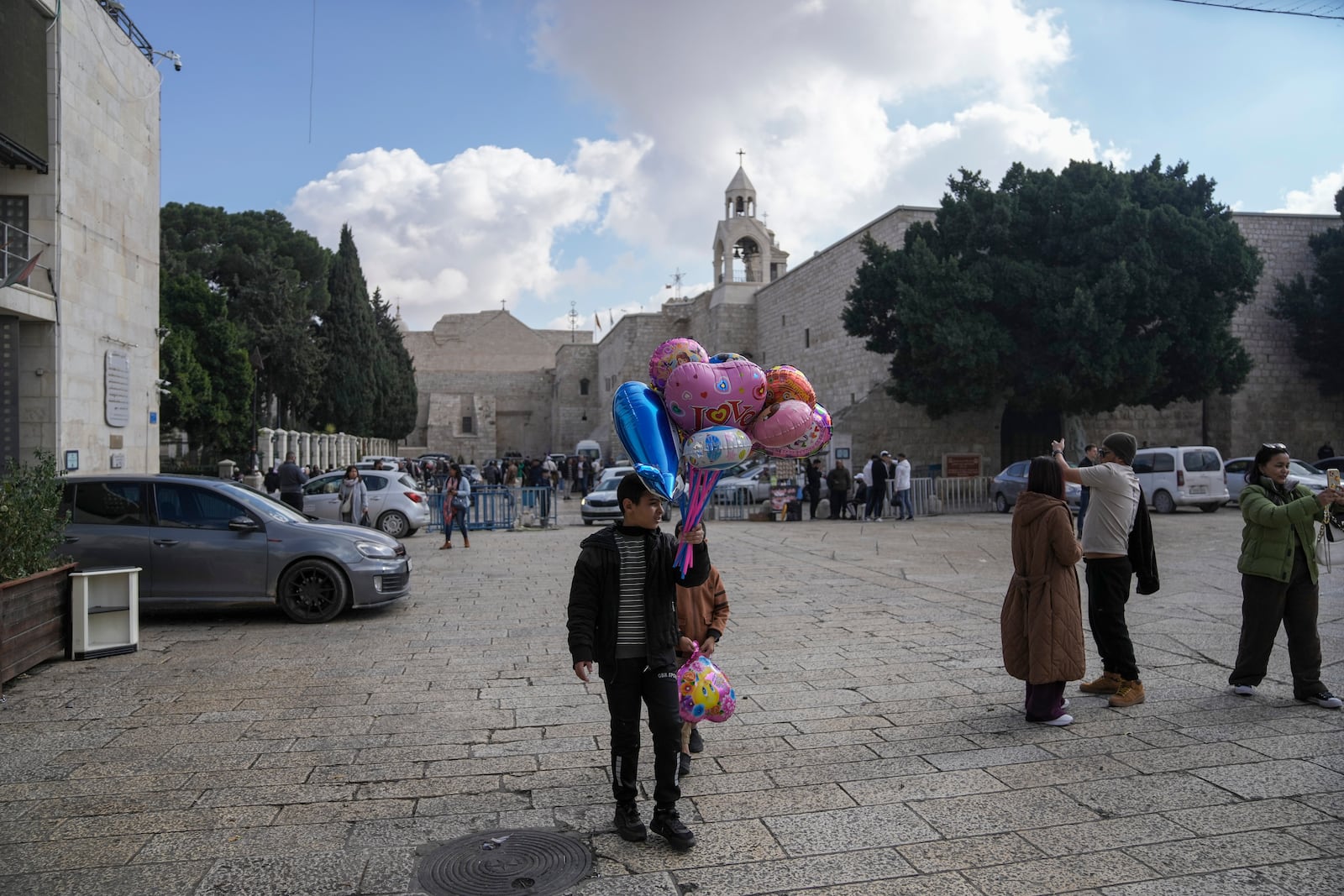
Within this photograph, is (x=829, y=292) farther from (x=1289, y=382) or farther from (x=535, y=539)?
(x=535, y=539)

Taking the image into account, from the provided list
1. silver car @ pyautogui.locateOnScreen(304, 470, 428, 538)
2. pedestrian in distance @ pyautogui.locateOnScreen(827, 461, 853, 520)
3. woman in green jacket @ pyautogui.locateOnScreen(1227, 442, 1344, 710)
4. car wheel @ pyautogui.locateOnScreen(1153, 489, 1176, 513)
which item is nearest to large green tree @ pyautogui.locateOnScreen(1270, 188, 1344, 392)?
car wheel @ pyautogui.locateOnScreen(1153, 489, 1176, 513)

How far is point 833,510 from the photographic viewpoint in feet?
69.4

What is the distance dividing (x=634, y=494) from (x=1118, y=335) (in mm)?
23099

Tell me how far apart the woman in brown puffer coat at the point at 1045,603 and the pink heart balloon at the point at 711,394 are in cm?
179

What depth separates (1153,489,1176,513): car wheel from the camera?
20.2 m

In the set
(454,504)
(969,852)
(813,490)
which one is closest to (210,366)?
(454,504)

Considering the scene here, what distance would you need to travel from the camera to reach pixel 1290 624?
5375mm

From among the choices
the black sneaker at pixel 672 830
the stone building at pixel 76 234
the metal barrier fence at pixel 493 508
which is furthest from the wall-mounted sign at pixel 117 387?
the black sneaker at pixel 672 830

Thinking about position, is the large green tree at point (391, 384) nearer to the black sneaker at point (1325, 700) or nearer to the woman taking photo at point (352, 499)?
the woman taking photo at point (352, 499)

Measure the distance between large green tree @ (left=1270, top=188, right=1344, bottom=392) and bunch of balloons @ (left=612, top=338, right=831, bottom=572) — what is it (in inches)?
1262

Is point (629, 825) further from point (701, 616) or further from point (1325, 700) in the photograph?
point (1325, 700)

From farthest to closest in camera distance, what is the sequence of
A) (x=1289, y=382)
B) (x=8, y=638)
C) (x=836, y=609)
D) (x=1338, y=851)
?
(x=1289, y=382)
(x=836, y=609)
(x=8, y=638)
(x=1338, y=851)

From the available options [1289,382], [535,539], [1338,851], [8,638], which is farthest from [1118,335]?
[8,638]

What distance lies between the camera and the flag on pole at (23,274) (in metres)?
12.0
